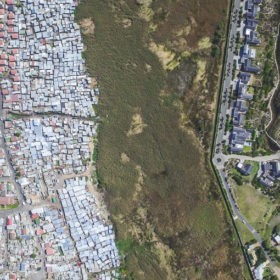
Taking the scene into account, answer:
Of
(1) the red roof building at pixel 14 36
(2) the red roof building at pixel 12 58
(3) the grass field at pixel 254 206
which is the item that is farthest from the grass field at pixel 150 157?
(2) the red roof building at pixel 12 58

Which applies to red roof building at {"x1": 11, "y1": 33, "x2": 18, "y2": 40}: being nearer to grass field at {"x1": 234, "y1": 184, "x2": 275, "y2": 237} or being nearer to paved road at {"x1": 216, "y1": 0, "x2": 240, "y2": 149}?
paved road at {"x1": 216, "y1": 0, "x2": 240, "y2": 149}

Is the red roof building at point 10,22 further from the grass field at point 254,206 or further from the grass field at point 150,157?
the grass field at point 254,206

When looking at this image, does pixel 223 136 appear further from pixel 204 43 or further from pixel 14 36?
pixel 14 36

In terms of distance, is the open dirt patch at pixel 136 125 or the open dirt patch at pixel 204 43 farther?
the open dirt patch at pixel 204 43

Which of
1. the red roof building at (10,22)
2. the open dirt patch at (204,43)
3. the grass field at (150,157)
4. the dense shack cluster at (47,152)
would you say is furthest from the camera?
the open dirt patch at (204,43)

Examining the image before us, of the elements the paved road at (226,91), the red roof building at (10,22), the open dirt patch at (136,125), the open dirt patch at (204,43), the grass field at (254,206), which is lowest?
the grass field at (254,206)

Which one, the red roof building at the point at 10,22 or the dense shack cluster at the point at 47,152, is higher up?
the red roof building at the point at 10,22
